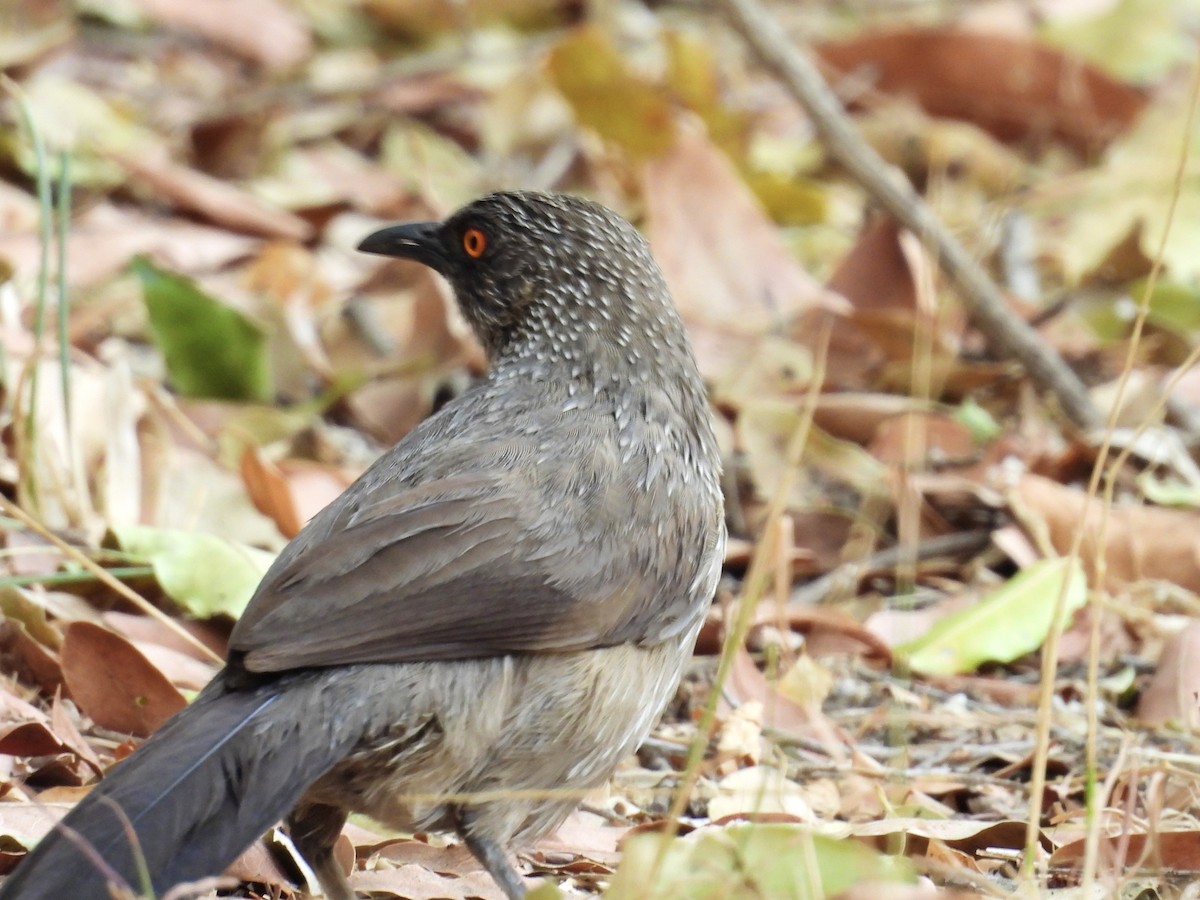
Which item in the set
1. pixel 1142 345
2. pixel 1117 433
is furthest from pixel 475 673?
pixel 1142 345

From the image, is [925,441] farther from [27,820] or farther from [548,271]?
[27,820]

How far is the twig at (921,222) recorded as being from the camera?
618cm

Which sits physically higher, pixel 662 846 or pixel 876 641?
pixel 662 846

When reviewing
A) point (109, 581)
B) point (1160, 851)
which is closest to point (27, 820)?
point (109, 581)

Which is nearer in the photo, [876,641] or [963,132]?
[876,641]

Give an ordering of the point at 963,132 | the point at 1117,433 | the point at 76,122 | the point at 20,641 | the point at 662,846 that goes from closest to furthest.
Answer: the point at 662,846
the point at 20,641
the point at 1117,433
the point at 76,122
the point at 963,132

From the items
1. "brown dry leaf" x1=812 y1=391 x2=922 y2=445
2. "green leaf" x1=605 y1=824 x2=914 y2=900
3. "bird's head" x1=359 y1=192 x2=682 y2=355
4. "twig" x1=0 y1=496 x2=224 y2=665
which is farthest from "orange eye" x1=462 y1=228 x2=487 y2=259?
"green leaf" x1=605 y1=824 x2=914 y2=900

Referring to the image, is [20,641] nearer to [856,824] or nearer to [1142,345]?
[856,824]

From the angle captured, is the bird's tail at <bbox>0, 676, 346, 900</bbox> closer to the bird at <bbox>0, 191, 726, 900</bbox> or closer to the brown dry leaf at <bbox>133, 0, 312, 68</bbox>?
the bird at <bbox>0, 191, 726, 900</bbox>

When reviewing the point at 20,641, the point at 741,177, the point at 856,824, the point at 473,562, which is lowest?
the point at 856,824

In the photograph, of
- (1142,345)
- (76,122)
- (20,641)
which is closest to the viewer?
(20,641)

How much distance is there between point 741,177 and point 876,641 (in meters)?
3.27

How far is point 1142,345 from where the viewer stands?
6668 mm

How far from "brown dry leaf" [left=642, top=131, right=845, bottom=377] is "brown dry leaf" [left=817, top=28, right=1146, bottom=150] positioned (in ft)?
7.04
